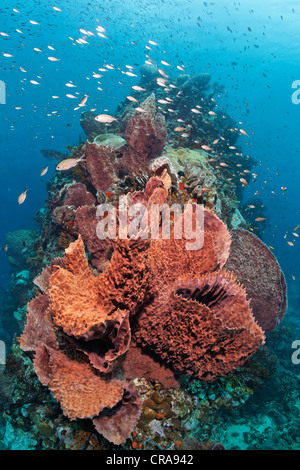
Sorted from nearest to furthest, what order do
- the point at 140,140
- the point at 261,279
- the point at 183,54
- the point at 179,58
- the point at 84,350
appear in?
the point at 84,350, the point at 261,279, the point at 140,140, the point at 179,58, the point at 183,54

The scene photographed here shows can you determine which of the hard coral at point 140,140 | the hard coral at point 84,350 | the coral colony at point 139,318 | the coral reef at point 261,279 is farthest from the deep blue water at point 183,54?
the hard coral at point 84,350

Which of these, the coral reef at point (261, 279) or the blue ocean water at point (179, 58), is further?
the blue ocean water at point (179, 58)

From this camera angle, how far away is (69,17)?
68.6m

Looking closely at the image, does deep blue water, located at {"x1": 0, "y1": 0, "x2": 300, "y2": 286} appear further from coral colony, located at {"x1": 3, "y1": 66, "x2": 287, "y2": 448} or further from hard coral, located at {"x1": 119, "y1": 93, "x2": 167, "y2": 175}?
coral colony, located at {"x1": 3, "y1": 66, "x2": 287, "y2": 448}

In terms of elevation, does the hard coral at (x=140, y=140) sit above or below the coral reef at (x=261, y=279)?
above

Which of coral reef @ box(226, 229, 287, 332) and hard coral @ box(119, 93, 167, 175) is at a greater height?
hard coral @ box(119, 93, 167, 175)

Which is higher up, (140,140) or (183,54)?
(183,54)

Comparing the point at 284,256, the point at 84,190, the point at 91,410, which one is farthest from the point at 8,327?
the point at 284,256

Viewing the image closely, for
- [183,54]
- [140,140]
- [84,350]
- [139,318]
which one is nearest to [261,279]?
[139,318]

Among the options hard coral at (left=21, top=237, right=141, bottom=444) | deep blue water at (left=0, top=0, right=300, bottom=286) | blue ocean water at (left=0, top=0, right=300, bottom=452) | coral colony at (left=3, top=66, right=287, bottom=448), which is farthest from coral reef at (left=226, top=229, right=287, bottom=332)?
deep blue water at (left=0, top=0, right=300, bottom=286)

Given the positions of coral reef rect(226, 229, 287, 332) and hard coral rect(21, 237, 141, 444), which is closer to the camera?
hard coral rect(21, 237, 141, 444)

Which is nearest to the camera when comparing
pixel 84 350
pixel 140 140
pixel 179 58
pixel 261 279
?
pixel 84 350

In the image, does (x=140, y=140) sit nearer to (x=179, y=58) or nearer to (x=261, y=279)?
(x=261, y=279)

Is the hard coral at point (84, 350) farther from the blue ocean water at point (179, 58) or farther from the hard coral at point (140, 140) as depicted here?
the blue ocean water at point (179, 58)
